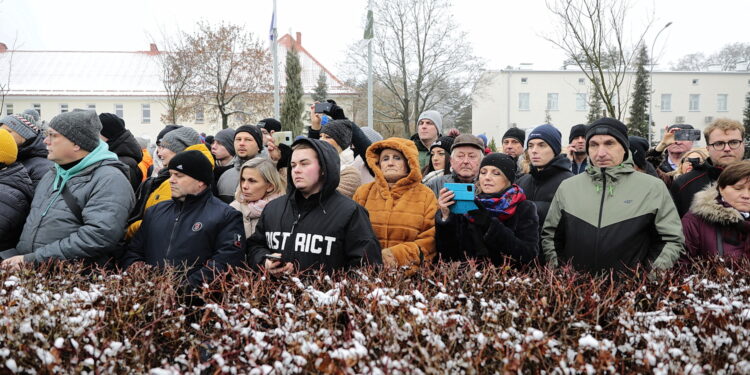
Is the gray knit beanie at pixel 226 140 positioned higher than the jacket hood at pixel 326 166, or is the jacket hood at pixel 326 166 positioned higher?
the gray knit beanie at pixel 226 140

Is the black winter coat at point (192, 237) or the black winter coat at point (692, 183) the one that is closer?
the black winter coat at point (192, 237)

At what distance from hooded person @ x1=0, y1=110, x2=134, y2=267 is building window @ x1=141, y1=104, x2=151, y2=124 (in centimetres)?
4271

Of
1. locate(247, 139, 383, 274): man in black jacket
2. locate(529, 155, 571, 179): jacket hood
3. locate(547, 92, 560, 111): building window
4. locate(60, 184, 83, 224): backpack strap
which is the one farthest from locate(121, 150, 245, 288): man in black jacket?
locate(547, 92, 560, 111): building window

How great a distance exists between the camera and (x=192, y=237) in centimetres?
320

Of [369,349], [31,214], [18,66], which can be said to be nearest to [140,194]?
[31,214]

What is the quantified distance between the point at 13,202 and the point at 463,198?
3237 millimetres

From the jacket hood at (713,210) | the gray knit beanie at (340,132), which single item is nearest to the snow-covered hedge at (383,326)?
the jacket hood at (713,210)

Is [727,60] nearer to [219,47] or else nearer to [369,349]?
[219,47]

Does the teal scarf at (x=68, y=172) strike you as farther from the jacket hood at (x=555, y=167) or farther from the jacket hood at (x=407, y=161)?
the jacket hood at (x=555, y=167)

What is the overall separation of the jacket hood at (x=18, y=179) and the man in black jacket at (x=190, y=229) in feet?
3.32

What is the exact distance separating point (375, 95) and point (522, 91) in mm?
20087

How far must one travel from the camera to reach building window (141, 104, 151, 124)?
41969 mm

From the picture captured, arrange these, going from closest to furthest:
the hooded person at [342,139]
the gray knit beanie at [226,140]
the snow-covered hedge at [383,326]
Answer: the snow-covered hedge at [383,326]
the hooded person at [342,139]
the gray knit beanie at [226,140]

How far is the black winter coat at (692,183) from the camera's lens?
408 cm
